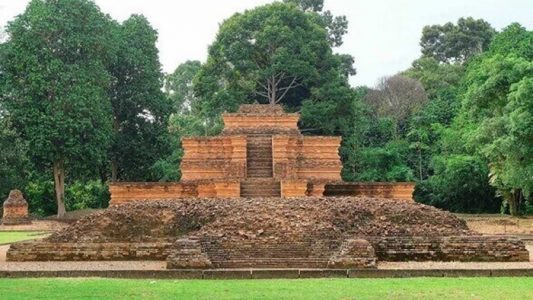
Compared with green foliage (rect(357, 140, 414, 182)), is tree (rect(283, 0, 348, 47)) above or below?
above

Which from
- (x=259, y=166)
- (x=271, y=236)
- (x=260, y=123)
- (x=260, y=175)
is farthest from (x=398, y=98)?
(x=271, y=236)

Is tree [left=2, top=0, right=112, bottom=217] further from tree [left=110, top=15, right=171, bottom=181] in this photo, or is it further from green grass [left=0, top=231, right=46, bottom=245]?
green grass [left=0, top=231, right=46, bottom=245]

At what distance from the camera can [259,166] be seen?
26266 mm

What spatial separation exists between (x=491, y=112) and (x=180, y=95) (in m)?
38.9

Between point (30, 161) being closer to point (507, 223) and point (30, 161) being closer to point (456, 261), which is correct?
point (507, 223)

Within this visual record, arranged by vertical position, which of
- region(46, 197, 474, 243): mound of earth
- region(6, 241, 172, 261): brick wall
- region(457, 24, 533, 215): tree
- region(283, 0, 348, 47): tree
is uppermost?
region(283, 0, 348, 47): tree

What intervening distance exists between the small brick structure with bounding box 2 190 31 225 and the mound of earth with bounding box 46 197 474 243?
17.4 metres

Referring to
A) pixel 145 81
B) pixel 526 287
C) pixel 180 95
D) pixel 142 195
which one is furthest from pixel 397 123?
pixel 526 287

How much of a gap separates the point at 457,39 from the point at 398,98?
15.9 meters

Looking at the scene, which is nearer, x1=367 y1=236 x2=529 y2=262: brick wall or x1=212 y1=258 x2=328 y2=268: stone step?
x1=212 y1=258 x2=328 y2=268: stone step

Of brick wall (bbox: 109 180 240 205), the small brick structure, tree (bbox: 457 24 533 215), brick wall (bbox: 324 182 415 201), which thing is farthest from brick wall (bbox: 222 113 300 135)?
the small brick structure

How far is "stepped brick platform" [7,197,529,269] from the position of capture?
1341 cm

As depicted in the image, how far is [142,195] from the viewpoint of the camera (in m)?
23.5

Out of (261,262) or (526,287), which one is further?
(261,262)
